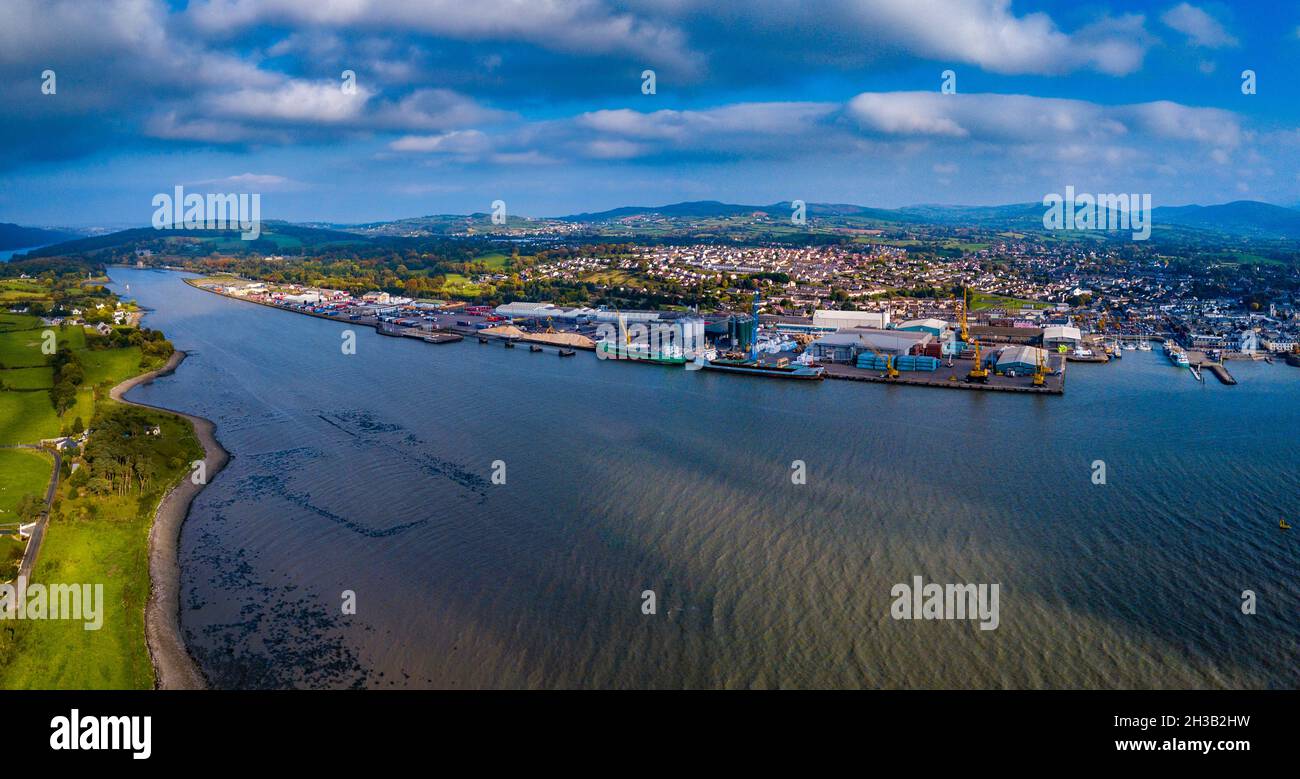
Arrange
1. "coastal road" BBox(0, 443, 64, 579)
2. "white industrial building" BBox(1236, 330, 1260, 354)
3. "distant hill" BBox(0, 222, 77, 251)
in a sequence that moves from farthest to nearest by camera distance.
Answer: "distant hill" BBox(0, 222, 77, 251) < "white industrial building" BBox(1236, 330, 1260, 354) < "coastal road" BBox(0, 443, 64, 579)

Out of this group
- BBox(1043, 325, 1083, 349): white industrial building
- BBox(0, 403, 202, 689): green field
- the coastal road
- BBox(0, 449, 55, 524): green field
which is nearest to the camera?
BBox(0, 403, 202, 689): green field

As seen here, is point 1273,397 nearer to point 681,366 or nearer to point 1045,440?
point 1045,440

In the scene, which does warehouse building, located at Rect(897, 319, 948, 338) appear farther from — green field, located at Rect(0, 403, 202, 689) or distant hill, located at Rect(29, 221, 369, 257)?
distant hill, located at Rect(29, 221, 369, 257)

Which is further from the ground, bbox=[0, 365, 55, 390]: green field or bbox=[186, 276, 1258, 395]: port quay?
bbox=[186, 276, 1258, 395]: port quay

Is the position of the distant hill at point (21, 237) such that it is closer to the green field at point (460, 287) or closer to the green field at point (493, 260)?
the green field at point (493, 260)

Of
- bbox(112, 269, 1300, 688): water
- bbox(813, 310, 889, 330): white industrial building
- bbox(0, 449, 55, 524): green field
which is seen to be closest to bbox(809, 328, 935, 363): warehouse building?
bbox(813, 310, 889, 330): white industrial building

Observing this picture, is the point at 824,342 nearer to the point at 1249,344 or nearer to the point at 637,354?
the point at 637,354
